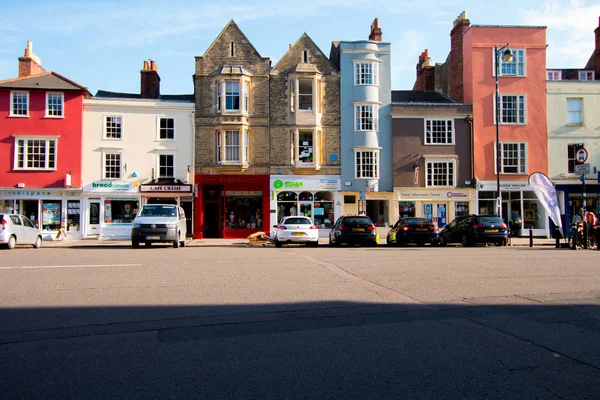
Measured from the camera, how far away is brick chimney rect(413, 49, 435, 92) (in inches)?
1569

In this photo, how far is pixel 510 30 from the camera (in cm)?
3428

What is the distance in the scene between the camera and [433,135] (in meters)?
33.8

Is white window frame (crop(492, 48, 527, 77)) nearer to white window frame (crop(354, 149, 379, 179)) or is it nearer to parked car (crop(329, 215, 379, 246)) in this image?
white window frame (crop(354, 149, 379, 179))

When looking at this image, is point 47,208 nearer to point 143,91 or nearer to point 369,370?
point 143,91

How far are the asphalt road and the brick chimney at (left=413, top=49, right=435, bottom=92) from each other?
99.7ft

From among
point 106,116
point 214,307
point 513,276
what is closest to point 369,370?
point 214,307

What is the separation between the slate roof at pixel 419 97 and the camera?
36219mm

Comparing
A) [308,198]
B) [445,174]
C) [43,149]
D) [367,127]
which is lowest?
[308,198]

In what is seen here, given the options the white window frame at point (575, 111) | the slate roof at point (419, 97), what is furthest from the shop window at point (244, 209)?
the white window frame at point (575, 111)

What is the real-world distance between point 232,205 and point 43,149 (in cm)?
1176

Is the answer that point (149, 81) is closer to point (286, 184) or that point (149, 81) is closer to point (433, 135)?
point (286, 184)

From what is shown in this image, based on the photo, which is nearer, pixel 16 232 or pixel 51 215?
pixel 16 232

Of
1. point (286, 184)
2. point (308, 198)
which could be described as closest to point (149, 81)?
point (286, 184)

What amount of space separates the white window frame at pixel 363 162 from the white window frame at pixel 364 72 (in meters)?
4.43
